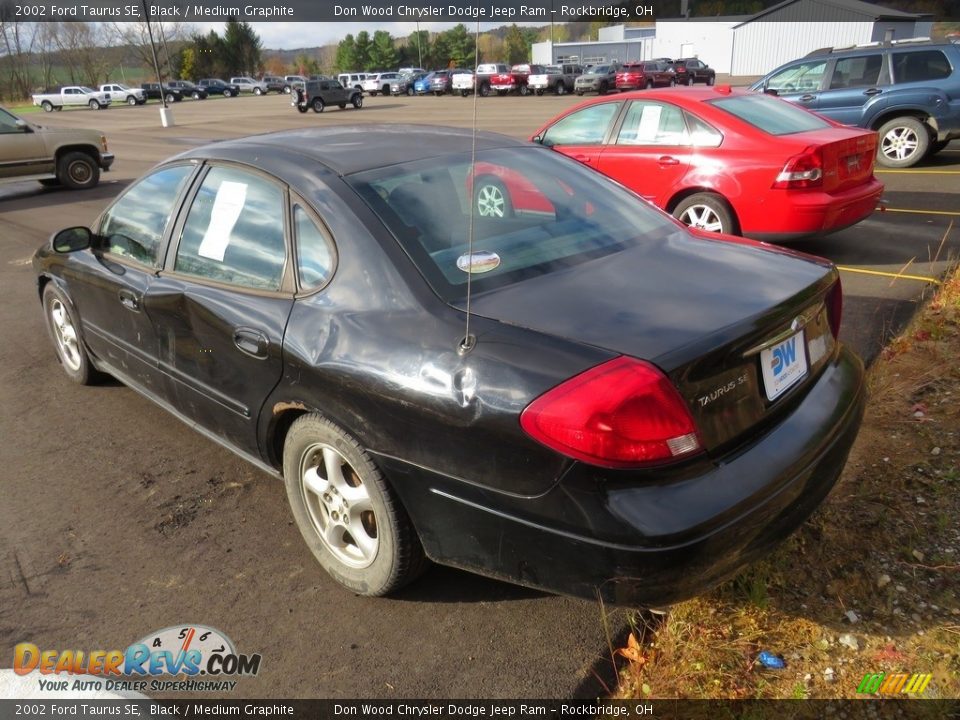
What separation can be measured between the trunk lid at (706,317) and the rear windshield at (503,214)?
13 cm

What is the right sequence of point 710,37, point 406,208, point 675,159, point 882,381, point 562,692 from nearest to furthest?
point 562,692, point 406,208, point 882,381, point 675,159, point 710,37

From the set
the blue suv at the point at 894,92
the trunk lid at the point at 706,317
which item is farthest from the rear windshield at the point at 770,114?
the blue suv at the point at 894,92

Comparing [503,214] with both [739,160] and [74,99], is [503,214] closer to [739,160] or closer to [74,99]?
[739,160]

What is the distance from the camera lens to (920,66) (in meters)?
11.1

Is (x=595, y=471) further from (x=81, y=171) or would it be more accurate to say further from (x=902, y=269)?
(x=81, y=171)

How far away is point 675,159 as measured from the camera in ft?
22.2

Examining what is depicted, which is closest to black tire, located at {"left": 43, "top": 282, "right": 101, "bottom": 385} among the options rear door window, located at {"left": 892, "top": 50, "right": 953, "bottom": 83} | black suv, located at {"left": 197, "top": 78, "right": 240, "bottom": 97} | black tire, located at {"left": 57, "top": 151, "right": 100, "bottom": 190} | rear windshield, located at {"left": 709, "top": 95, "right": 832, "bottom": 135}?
rear windshield, located at {"left": 709, "top": 95, "right": 832, "bottom": 135}

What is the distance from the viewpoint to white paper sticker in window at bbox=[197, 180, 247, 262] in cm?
315

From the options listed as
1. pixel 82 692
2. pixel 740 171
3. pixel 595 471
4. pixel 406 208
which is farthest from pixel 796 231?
pixel 82 692

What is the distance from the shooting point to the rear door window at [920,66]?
11.0m

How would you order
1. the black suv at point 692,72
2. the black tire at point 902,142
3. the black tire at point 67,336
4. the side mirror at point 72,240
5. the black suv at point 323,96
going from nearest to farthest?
the side mirror at point 72,240
the black tire at point 67,336
the black tire at point 902,142
the black suv at point 323,96
the black suv at point 692,72

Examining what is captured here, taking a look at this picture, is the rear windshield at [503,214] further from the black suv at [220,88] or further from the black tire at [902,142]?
the black suv at [220,88]

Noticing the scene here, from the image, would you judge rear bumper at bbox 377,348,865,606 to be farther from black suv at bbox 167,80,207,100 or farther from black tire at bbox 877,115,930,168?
black suv at bbox 167,80,207,100

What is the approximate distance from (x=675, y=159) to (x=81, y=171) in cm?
1195
